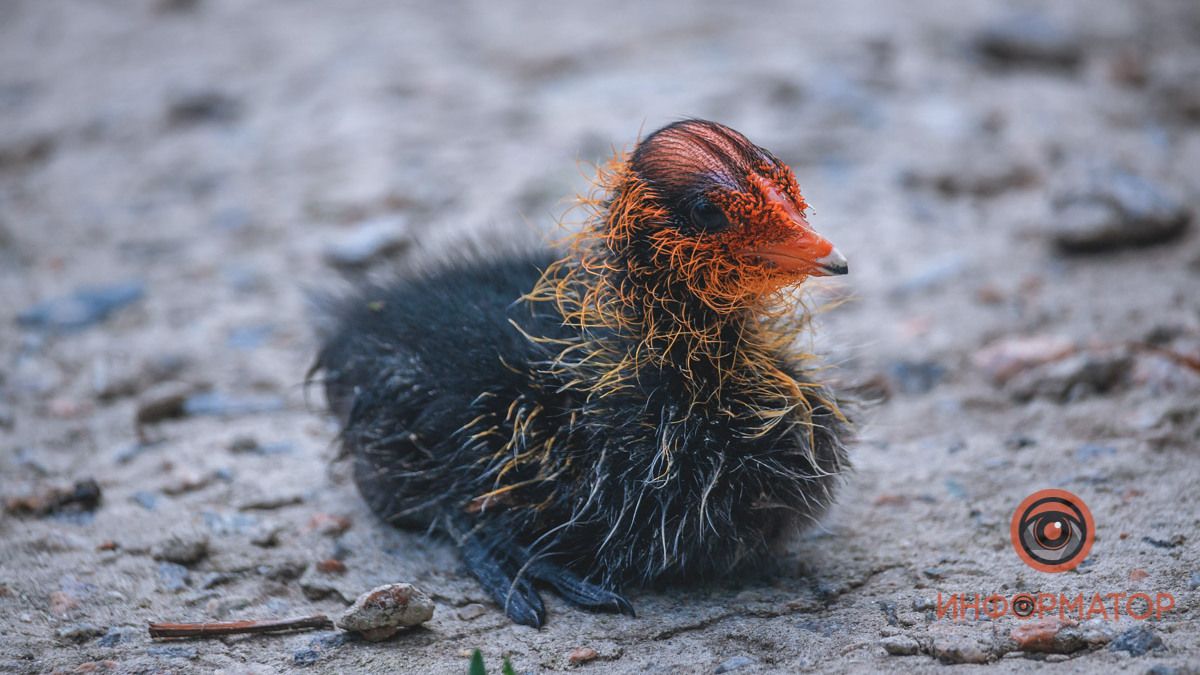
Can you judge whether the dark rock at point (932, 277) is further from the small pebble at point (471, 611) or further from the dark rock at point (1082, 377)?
the small pebble at point (471, 611)

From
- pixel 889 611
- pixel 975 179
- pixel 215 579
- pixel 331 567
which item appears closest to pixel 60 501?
pixel 215 579

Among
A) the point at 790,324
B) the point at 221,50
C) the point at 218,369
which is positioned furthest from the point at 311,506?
the point at 221,50

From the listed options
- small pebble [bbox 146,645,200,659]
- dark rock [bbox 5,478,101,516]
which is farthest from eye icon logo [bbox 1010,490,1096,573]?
dark rock [bbox 5,478,101,516]

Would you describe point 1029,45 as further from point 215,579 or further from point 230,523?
point 215,579

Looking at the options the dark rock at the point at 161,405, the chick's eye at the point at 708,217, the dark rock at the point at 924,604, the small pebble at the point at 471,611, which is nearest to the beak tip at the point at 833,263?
the chick's eye at the point at 708,217

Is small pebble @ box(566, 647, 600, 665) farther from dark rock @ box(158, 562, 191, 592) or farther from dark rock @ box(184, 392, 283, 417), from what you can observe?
dark rock @ box(184, 392, 283, 417)

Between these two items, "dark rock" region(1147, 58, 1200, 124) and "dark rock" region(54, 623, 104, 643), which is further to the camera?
"dark rock" region(1147, 58, 1200, 124)

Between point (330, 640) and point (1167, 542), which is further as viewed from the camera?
point (1167, 542)

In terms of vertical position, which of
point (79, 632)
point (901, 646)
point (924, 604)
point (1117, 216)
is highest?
point (1117, 216)
